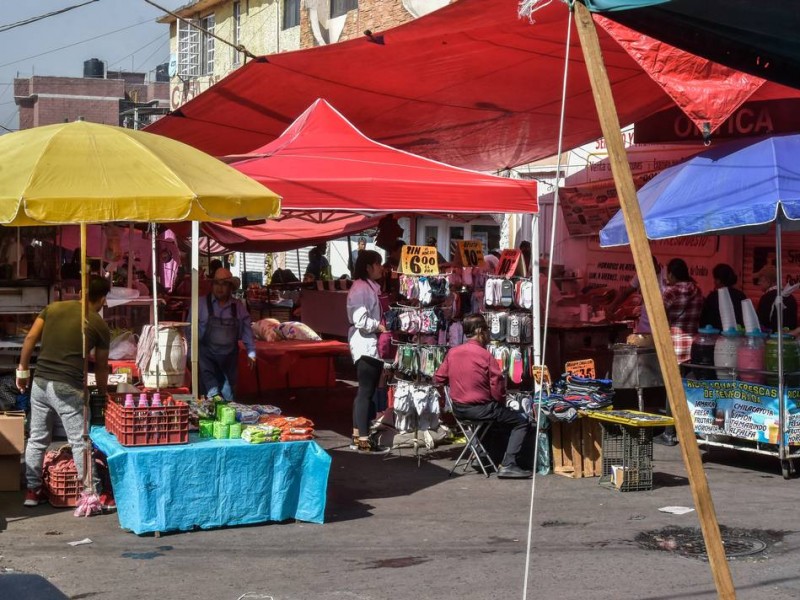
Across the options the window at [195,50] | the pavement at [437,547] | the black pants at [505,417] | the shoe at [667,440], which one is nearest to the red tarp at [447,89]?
the black pants at [505,417]

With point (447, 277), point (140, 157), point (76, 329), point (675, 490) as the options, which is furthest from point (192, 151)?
point (675, 490)

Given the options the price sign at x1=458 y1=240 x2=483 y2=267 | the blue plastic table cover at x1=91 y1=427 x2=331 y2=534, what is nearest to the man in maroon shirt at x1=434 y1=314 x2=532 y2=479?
the price sign at x1=458 y1=240 x2=483 y2=267

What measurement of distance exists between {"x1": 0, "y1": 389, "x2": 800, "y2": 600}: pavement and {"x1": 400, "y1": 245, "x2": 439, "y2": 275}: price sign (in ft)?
6.55

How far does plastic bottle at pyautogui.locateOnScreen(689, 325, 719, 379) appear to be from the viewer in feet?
34.9

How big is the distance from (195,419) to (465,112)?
7.11m

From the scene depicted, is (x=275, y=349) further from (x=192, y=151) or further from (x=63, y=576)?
(x=63, y=576)

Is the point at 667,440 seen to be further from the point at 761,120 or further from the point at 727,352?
the point at 761,120

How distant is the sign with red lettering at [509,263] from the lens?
11039mm

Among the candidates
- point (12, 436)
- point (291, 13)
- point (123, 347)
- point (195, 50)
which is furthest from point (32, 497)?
point (195, 50)

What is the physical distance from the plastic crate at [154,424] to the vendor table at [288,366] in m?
6.50

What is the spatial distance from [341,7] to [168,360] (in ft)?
78.0

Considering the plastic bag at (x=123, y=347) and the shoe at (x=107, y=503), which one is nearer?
the shoe at (x=107, y=503)

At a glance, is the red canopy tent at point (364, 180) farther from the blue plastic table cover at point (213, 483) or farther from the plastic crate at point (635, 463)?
the blue plastic table cover at point (213, 483)

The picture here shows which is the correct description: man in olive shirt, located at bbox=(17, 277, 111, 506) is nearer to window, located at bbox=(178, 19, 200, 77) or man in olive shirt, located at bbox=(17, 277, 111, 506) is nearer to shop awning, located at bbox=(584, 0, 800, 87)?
shop awning, located at bbox=(584, 0, 800, 87)
